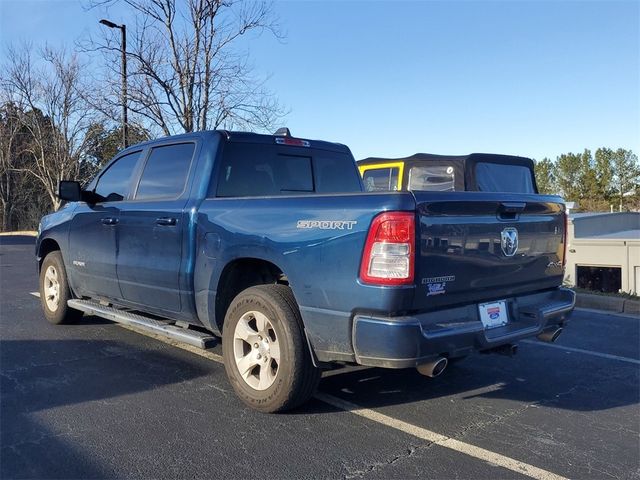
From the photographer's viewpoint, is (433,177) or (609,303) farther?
(433,177)

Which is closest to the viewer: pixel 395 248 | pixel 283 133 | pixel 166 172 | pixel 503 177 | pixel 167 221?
pixel 395 248

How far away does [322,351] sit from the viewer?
139 inches

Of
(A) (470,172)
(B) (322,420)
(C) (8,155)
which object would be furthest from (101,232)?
(C) (8,155)

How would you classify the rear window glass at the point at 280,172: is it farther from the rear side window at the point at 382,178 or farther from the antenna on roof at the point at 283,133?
the rear side window at the point at 382,178

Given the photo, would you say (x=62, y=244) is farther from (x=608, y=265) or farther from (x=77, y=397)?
(x=608, y=265)

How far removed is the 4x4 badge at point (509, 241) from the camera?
377 cm

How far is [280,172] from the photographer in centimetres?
502

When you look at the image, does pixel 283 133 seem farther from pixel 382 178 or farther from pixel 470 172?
pixel 382 178

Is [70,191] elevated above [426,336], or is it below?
above

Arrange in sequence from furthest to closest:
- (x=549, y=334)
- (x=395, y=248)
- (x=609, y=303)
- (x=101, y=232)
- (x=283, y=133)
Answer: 1. (x=609, y=303)
2. (x=101, y=232)
3. (x=283, y=133)
4. (x=549, y=334)
5. (x=395, y=248)

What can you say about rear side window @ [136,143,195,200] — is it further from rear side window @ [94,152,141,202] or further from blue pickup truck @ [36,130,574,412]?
rear side window @ [94,152,141,202]

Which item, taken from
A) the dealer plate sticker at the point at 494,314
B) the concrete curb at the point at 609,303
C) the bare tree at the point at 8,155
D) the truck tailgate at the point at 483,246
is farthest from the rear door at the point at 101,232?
the bare tree at the point at 8,155

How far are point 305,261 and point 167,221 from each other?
5.18 ft

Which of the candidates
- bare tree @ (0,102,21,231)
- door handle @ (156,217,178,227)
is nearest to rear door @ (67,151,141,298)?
door handle @ (156,217,178,227)
